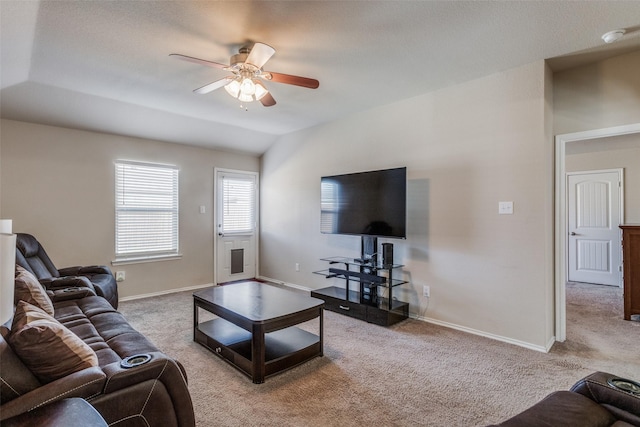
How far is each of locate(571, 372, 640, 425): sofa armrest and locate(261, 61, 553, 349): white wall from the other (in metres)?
1.65

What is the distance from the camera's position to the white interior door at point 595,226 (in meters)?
5.52

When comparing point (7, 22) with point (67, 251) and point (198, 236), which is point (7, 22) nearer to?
point (67, 251)

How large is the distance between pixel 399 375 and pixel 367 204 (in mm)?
1935

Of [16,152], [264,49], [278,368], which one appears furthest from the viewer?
[16,152]

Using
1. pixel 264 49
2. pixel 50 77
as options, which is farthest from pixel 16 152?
pixel 264 49

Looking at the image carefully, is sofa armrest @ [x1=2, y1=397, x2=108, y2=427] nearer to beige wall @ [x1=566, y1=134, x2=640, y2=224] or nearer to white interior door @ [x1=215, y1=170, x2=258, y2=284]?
white interior door @ [x1=215, y1=170, x2=258, y2=284]

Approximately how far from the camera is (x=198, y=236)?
5.26 m

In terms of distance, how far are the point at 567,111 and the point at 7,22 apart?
181 inches

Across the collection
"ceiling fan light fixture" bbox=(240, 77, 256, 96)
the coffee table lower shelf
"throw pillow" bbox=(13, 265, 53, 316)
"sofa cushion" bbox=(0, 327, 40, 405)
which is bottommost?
the coffee table lower shelf

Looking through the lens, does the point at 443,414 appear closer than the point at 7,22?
Yes

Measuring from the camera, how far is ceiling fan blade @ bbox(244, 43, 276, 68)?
225 cm

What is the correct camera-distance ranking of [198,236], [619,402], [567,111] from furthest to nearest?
[198,236] → [567,111] → [619,402]

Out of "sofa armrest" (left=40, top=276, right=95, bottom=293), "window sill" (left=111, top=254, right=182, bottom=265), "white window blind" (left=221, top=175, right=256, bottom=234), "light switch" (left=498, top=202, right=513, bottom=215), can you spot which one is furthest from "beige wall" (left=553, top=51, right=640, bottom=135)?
"window sill" (left=111, top=254, right=182, bottom=265)

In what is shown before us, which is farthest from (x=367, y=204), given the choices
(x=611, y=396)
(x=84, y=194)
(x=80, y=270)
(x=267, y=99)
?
(x=84, y=194)
